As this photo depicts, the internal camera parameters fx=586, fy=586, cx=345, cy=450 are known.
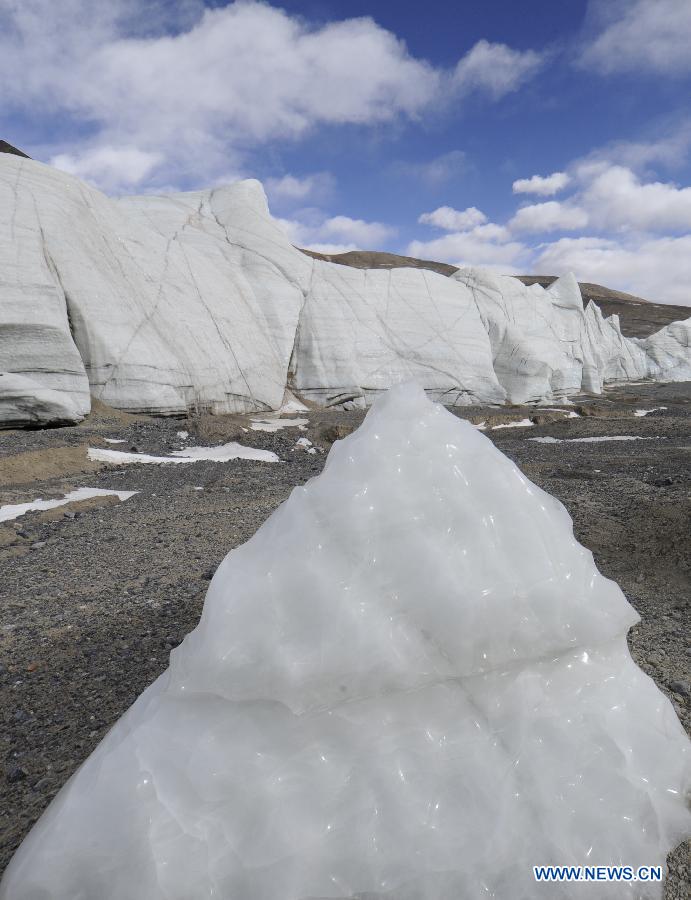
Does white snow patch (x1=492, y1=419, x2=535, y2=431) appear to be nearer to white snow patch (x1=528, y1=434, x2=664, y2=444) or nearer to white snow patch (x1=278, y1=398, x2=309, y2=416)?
white snow patch (x1=528, y1=434, x2=664, y2=444)

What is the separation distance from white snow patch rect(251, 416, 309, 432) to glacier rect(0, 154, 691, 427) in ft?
3.69

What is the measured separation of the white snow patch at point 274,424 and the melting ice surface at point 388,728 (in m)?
8.60

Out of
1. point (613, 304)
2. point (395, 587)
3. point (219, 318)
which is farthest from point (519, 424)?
point (613, 304)

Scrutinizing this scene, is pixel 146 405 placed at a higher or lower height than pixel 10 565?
higher

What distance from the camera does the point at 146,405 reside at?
33.5 feet

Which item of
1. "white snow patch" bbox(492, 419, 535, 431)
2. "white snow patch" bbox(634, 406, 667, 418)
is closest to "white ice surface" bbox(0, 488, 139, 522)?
"white snow patch" bbox(492, 419, 535, 431)

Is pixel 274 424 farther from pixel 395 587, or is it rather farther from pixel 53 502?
pixel 395 587

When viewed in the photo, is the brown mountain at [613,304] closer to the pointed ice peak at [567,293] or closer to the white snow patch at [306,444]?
the pointed ice peak at [567,293]

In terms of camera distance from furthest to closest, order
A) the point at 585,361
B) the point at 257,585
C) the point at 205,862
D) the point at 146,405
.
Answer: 1. the point at 585,361
2. the point at 146,405
3. the point at 257,585
4. the point at 205,862

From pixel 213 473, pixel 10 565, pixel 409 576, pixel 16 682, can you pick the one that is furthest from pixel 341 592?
pixel 213 473

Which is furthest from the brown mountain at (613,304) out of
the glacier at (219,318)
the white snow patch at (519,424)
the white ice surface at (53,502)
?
the white ice surface at (53,502)

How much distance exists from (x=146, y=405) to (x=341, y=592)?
9.32m

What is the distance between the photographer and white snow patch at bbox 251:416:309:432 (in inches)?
413

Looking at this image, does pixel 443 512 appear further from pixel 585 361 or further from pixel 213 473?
pixel 585 361
